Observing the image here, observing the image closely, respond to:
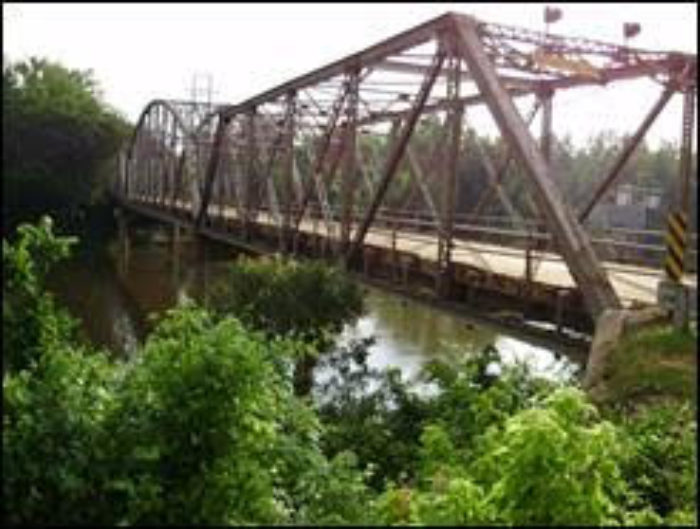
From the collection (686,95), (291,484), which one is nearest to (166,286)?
(686,95)

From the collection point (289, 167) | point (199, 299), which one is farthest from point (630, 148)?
point (199, 299)

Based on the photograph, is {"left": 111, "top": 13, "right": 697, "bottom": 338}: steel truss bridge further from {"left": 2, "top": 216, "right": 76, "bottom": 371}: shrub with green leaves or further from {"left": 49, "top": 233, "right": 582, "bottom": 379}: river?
{"left": 2, "top": 216, "right": 76, "bottom": 371}: shrub with green leaves

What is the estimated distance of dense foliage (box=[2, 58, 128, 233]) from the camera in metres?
68.6

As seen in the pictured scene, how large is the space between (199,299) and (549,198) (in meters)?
19.1

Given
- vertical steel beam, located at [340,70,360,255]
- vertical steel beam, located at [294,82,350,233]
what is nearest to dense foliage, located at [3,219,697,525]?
vertical steel beam, located at [340,70,360,255]

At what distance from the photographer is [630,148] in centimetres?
2084

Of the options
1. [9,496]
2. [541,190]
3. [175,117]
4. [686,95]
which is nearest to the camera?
[9,496]

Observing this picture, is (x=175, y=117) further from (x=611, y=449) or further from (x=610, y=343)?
(x=611, y=449)

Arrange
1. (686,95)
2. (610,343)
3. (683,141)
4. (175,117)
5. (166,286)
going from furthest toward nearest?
(175,117), (166,286), (686,95), (683,141), (610,343)

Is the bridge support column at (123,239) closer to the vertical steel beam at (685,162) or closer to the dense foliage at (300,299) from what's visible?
the dense foliage at (300,299)

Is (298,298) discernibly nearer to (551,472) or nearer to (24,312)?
(24,312)

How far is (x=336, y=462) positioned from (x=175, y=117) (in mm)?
56557

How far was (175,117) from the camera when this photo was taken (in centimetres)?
6228

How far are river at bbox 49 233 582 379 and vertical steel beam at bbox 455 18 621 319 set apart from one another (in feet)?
4.19
